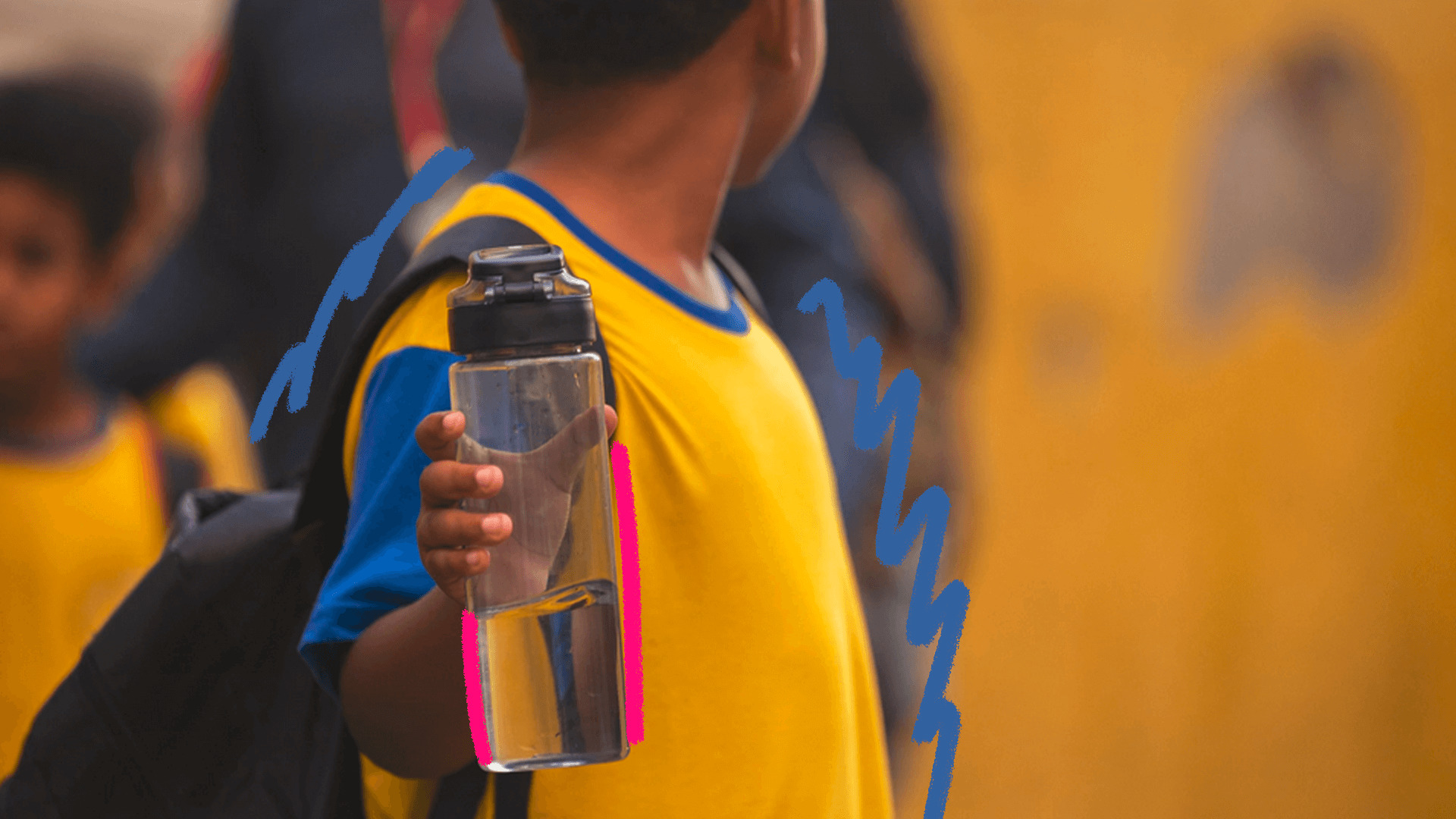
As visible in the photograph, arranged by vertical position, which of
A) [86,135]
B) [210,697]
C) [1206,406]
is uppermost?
[86,135]

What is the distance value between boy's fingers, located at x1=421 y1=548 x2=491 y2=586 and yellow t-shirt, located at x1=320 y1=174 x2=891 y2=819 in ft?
0.23

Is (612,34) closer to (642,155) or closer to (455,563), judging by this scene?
(642,155)

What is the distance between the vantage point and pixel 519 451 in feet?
1.14

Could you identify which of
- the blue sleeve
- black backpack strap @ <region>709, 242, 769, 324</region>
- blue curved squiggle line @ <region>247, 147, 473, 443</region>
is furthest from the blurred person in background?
the blue sleeve

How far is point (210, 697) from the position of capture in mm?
470

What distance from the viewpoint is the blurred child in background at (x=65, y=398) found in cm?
75

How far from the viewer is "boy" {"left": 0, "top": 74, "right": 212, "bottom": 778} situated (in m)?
0.75

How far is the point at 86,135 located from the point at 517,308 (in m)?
0.58

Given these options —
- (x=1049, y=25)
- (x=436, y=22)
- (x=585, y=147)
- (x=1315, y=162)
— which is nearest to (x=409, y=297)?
(x=585, y=147)

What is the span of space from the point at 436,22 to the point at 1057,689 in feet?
3.02

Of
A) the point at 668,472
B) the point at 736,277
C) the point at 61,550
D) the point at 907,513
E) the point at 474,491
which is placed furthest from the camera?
the point at 907,513

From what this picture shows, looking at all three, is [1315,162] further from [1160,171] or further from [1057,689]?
[1057,689]

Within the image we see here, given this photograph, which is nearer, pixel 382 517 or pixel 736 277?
pixel 382 517

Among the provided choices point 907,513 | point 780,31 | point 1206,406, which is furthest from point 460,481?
point 1206,406
